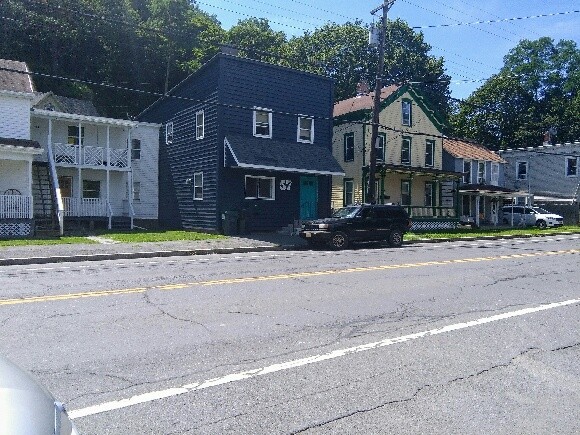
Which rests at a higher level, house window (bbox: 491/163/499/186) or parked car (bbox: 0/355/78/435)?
house window (bbox: 491/163/499/186)

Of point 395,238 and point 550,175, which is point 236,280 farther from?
point 550,175

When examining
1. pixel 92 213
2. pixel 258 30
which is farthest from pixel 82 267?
pixel 258 30

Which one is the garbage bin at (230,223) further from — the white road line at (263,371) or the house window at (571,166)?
the house window at (571,166)

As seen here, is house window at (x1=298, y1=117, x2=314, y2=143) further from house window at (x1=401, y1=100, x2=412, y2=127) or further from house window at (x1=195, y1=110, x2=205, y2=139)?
house window at (x1=401, y1=100, x2=412, y2=127)

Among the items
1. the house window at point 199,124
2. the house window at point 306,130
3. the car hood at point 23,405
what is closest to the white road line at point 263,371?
the car hood at point 23,405

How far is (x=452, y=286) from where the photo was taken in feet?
33.6

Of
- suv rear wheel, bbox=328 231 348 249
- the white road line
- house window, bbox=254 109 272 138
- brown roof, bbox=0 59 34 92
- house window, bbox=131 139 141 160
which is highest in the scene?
brown roof, bbox=0 59 34 92

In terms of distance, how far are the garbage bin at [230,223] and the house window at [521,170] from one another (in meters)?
34.9

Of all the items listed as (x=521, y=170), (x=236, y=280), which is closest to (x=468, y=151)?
(x=521, y=170)

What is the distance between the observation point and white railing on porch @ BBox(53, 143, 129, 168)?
26578mm

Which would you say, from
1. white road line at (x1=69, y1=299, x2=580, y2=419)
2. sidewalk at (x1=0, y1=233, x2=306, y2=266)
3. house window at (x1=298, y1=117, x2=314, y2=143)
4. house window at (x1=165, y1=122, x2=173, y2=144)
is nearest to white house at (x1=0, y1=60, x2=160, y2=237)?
house window at (x1=165, y1=122, x2=173, y2=144)

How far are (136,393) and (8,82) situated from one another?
24820 millimetres

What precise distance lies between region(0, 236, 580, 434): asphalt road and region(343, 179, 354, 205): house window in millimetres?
22222

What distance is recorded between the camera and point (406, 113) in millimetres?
33969
